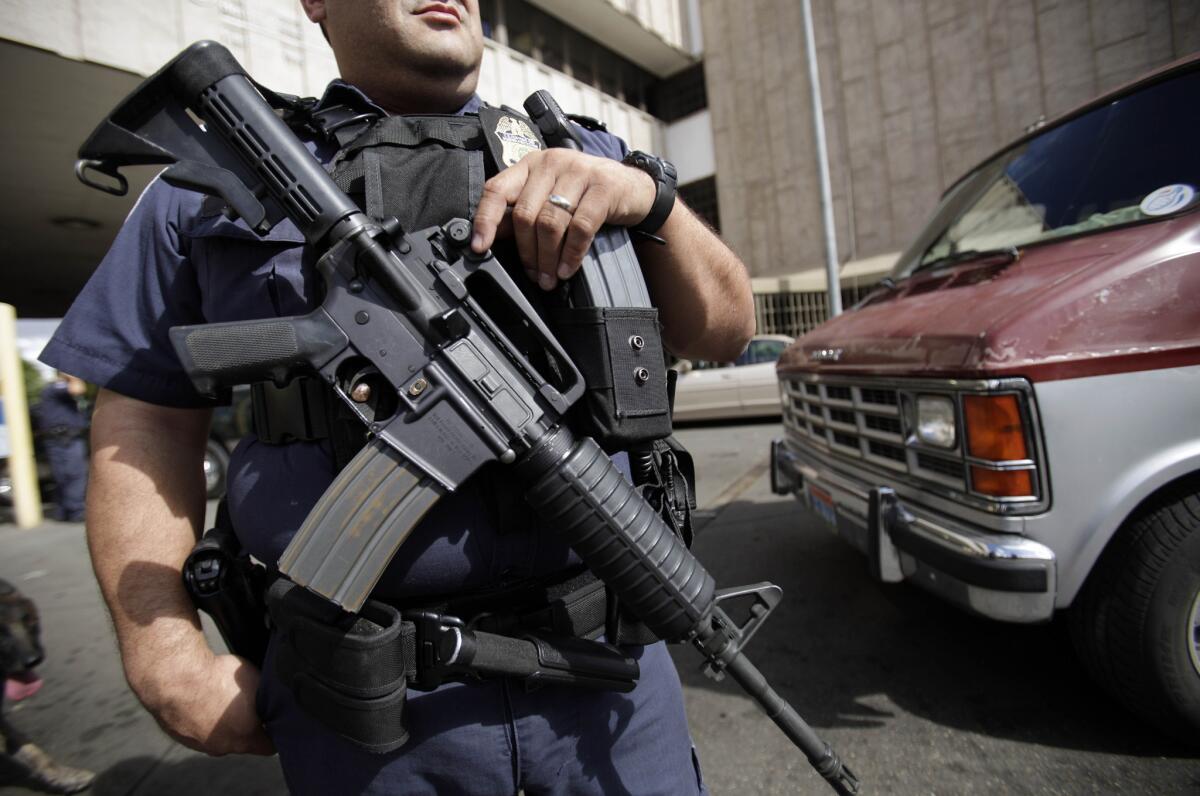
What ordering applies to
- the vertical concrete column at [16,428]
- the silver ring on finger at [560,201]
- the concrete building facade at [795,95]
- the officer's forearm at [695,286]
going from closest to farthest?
the silver ring on finger at [560,201] < the officer's forearm at [695,286] < the vertical concrete column at [16,428] < the concrete building facade at [795,95]

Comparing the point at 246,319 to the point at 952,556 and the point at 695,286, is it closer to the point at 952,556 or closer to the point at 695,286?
the point at 695,286

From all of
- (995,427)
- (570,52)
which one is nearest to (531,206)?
(995,427)

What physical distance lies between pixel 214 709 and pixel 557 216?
39.6 inches

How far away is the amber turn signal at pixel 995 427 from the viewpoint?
1.72 metres

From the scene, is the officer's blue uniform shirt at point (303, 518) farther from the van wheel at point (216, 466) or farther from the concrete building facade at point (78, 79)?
the van wheel at point (216, 466)

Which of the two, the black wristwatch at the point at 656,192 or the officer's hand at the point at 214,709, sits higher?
the black wristwatch at the point at 656,192

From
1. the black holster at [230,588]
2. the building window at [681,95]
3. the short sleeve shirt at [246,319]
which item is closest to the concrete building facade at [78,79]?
the short sleeve shirt at [246,319]

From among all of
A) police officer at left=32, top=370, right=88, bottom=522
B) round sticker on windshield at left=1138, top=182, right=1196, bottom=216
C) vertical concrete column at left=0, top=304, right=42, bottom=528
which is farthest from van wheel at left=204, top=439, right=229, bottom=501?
round sticker on windshield at left=1138, top=182, right=1196, bottom=216

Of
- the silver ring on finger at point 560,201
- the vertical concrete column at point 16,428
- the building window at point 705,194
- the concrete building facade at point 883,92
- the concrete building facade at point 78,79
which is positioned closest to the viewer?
the silver ring on finger at point 560,201

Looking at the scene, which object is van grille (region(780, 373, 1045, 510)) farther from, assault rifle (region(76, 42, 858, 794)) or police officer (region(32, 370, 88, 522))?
police officer (region(32, 370, 88, 522))

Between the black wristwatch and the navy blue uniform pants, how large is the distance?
82cm

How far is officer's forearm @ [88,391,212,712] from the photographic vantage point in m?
1.04

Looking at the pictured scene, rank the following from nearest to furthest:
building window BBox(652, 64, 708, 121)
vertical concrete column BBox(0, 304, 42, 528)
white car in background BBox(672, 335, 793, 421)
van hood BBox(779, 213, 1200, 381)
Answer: van hood BBox(779, 213, 1200, 381) < vertical concrete column BBox(0, 304, 42, 528) < white car in background BBox(672, 335, 793, 421) < building window BBox(652, 64, 708, 121)

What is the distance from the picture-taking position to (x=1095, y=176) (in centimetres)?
224
